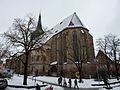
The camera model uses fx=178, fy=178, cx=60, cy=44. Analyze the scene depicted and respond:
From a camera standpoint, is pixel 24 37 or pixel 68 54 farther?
pixel 68 54

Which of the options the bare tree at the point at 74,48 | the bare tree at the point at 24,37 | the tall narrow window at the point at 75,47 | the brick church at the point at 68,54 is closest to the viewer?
the bare tree at the point at 24,37

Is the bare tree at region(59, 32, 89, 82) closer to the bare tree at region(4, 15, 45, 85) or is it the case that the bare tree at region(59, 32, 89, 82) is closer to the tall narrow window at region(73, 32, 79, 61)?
the tall narrow window at region(73, 32, 79, 61)

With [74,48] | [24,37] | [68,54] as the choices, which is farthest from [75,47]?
[24,37]

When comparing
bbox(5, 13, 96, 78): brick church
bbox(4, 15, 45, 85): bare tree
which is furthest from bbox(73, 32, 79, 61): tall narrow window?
bbox(4, 15, 45, 85): bare tree

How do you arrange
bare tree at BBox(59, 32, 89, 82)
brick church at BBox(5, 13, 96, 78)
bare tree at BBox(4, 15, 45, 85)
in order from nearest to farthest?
1. bare tree at BBox(4, 15, 45, 85)
2. brick church at BBox(5, 13, 96, 78)
3. bare tree at BBox(59, 32, 89, 82)

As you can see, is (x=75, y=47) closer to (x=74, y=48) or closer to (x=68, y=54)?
(x=74, y=48)

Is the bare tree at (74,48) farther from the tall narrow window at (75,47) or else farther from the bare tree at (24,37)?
the bare tree at (24,37)

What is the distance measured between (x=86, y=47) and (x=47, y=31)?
2183 cm

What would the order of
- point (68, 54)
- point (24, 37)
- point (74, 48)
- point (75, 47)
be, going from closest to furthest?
point (24, 37) < point (68, 54) < point (74, 48) < point (75, 47)

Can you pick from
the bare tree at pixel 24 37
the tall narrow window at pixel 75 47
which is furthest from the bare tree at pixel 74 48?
the bare tree at pixel 24 37

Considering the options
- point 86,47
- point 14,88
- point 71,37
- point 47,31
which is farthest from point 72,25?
point 14,88

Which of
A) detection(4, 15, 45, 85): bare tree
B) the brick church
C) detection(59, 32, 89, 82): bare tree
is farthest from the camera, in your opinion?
detection(59, 32, 89, 82): bare tree

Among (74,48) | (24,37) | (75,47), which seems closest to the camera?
(24,37)

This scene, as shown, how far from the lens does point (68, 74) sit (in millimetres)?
49219
